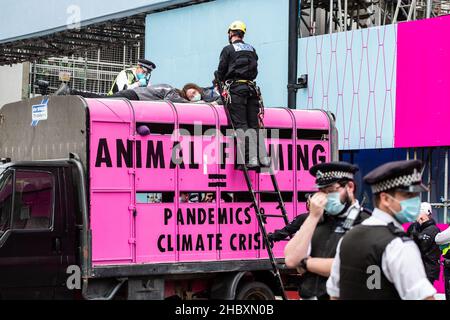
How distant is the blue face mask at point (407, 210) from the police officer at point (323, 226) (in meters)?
0.98

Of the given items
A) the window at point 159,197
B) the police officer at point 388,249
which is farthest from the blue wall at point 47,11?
the police officer at point 388,249

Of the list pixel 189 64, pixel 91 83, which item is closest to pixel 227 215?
pixel 189 64

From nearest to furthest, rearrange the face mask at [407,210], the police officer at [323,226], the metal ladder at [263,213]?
1. the face mask at [407,210]
2. the police officer at [323,226]
3. the metal ladder at [263,213]

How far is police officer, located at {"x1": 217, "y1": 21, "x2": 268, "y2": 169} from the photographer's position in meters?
11.2

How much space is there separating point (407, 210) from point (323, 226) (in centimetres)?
135

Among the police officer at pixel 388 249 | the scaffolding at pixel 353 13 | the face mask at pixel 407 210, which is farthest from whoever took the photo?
the scaffolding at pixel 353 13

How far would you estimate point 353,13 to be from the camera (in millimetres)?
18500

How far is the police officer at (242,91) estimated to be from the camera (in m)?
11.2

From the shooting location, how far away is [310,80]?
17.5 m

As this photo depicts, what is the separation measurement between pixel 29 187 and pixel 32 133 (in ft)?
4.87

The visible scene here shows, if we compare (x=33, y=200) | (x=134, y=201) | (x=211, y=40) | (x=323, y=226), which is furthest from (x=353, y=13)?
(x=323, y=226)

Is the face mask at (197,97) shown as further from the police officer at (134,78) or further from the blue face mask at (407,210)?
the blue face mask at (407,210)
